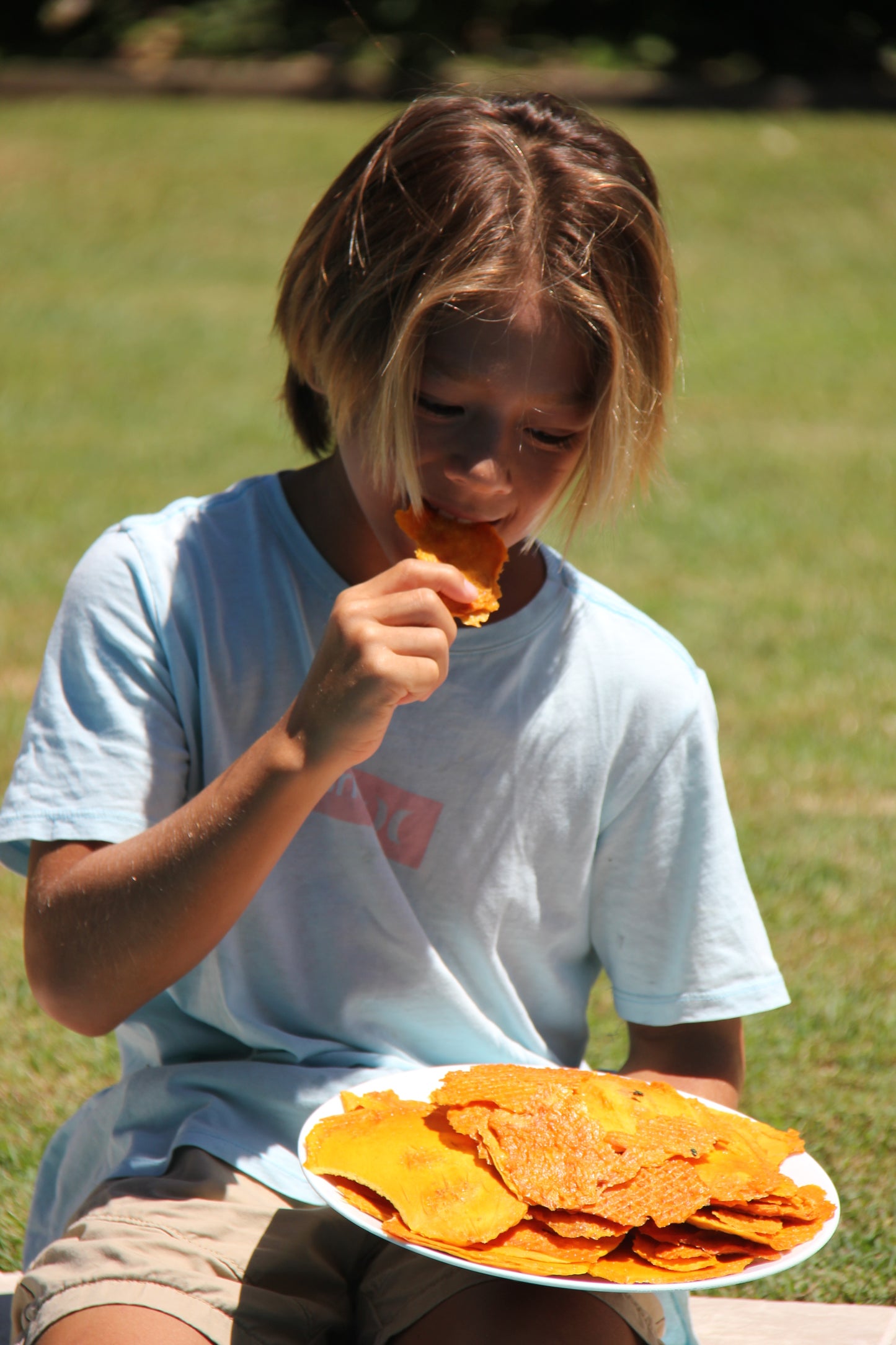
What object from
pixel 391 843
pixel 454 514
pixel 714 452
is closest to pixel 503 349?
pixel 454 514

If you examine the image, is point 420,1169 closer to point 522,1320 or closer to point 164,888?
point 522,1320

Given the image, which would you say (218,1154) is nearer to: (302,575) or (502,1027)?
(502,1027)

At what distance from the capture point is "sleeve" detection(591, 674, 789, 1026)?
1989mm

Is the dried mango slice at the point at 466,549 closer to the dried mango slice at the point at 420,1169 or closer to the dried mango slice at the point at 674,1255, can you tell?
the dried mango slice at the point at 420,1169

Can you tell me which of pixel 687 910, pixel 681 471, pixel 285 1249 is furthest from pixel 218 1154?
pixel 681 471

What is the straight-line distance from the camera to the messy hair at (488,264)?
1829 millimetres

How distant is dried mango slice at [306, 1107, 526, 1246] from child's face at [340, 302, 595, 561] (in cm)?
76

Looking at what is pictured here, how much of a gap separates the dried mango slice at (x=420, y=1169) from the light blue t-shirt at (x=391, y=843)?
22 cm

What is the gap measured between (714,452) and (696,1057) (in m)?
7.30

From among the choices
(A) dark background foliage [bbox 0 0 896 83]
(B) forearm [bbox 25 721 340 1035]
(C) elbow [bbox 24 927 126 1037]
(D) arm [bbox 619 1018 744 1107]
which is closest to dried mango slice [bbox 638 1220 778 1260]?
(D) arm [bbox 619 1018 744 1107]

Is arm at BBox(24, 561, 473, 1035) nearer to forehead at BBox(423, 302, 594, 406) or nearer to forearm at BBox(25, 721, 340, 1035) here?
forearm at BBox(25, 721, 340, 1035)

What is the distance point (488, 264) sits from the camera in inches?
71.6

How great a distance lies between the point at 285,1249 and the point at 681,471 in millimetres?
7268

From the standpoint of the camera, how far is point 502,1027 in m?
2.02
